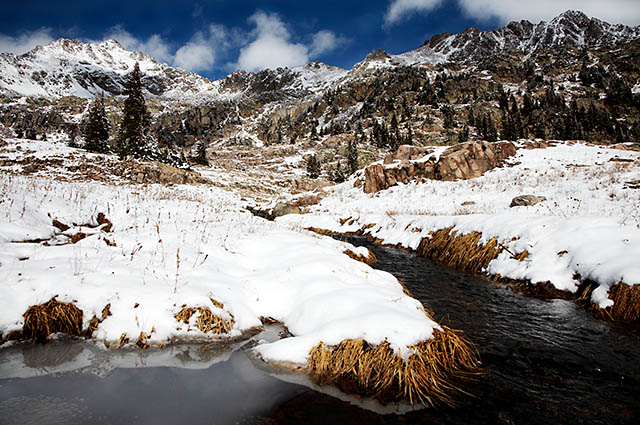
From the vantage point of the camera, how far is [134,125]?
38.3 metres

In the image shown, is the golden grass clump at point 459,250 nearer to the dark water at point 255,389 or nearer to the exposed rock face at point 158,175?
the dark water at point 255,389

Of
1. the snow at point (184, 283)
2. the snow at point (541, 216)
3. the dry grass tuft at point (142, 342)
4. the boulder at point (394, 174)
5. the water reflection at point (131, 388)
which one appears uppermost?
the boulder at point (394, 174)

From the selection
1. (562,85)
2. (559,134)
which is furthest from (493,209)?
(562,85)

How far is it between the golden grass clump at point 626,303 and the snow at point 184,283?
386 centimetres

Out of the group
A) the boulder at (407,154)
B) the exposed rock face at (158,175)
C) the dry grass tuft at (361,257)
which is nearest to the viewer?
the dry grass tuft at (361,257)

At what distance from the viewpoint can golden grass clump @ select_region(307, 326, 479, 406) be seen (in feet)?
10.4

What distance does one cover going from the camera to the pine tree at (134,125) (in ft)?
123

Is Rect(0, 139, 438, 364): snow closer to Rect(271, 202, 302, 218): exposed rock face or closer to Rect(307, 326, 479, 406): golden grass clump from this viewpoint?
Rect(307, 326, 479, 406): golden grass clump

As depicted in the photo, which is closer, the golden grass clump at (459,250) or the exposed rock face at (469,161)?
the golden grass clump at (459,250)

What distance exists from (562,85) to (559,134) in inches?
1707

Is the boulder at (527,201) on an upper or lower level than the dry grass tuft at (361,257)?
upper

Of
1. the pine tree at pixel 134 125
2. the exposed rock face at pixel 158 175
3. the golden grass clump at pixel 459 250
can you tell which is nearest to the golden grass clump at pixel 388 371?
the golden grass clump at pixel 459 250

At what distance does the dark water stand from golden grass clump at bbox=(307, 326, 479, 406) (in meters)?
0.20

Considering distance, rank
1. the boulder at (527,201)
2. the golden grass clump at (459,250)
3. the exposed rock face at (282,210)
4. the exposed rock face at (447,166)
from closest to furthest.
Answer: the golden grass clump at (459,250)
the boulder at (527,201)
the exposed rock face at (282,210)
the exposed rock face at (447,166)
